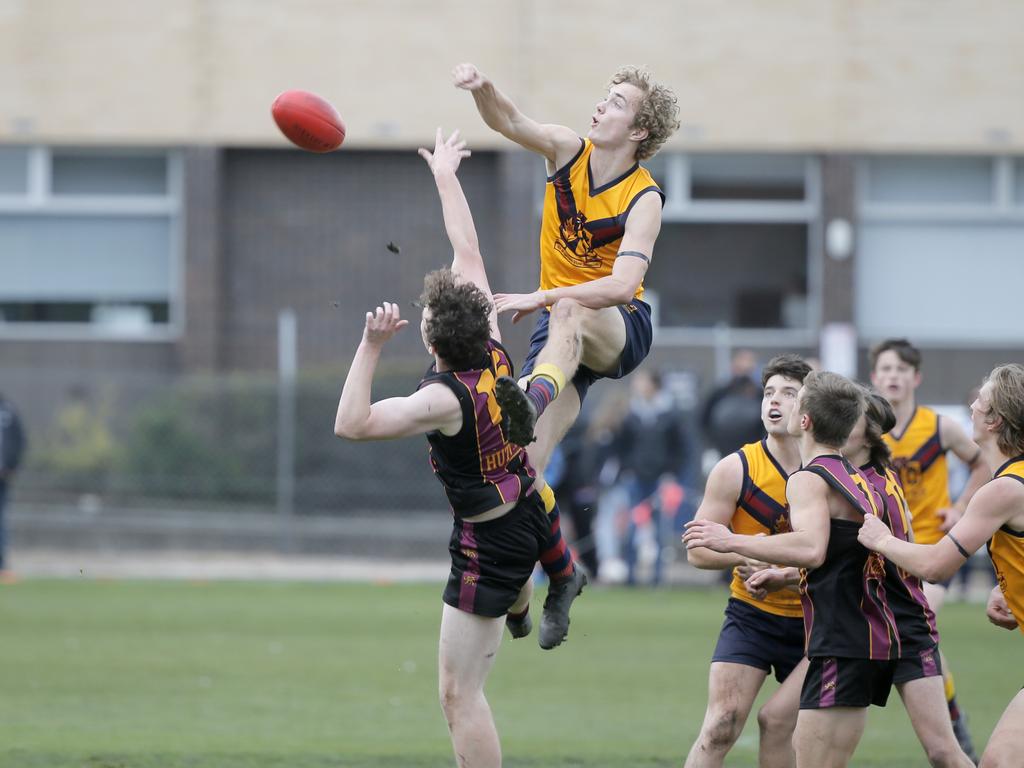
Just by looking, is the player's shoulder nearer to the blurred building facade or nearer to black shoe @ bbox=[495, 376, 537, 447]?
black shoe @ bbox=[495, 376, 537, 447]

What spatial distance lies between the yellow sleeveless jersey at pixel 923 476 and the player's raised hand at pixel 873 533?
9.50 ft

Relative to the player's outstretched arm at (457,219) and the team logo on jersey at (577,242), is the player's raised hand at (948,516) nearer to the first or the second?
the team logo on jersey at (577,242)

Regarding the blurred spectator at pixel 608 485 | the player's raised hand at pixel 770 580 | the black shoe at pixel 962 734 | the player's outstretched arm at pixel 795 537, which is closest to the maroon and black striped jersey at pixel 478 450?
the player's outstretched arm at pixel 795 537

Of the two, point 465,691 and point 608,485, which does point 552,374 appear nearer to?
point 465,691

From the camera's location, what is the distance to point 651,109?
7.35m

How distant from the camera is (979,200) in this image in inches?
877

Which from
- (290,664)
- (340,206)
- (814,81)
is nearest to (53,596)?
(290,664)

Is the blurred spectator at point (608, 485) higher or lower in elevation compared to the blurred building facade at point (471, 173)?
lower

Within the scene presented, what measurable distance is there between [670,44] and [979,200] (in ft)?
17.3

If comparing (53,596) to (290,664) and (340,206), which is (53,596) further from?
(340,206)

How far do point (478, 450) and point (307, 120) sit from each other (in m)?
1.97

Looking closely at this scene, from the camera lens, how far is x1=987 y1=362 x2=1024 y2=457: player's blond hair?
6.01 m

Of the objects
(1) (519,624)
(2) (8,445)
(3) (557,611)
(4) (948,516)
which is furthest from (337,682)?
(2) (8,445)

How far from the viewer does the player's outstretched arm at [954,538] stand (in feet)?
19.0
